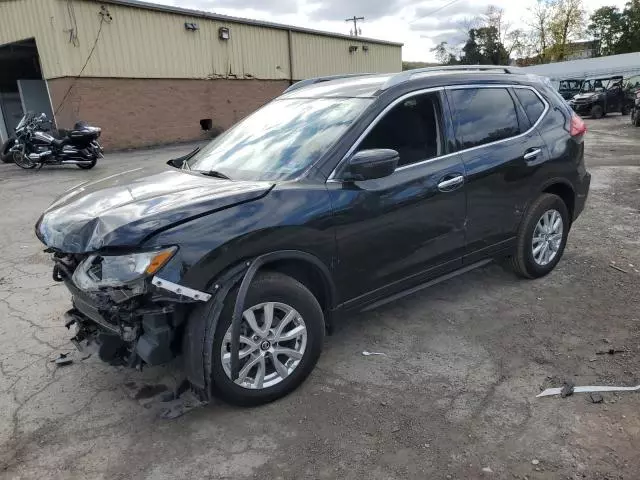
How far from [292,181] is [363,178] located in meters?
0.45

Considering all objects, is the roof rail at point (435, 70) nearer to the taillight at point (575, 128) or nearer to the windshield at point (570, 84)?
the taillight at point (575, 128)

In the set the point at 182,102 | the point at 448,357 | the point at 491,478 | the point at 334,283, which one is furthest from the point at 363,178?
the point at 182,102

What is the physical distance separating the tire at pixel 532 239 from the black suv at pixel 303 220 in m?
0.02

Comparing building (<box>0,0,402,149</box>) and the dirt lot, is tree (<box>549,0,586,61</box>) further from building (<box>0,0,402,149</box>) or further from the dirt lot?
the dirt lot

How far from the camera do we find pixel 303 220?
301 centimetres

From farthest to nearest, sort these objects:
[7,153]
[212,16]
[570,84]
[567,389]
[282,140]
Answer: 1. [570,84]
2. [212,16]
3. [7,153]
4. [282,140]
5. [567,389]

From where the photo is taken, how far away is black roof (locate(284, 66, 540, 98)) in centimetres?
368

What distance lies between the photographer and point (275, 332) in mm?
2984

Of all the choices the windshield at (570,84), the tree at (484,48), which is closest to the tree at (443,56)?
the tree at (484,48)

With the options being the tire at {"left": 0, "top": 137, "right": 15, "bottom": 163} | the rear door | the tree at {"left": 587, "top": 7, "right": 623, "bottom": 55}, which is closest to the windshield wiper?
the rear door

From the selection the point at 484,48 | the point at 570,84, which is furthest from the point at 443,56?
the point at 570,84

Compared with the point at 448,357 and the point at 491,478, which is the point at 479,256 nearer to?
the point at 448,357

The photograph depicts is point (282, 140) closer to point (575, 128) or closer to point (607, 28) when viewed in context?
point (575, 128)

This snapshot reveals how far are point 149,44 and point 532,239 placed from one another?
53.6 feet
